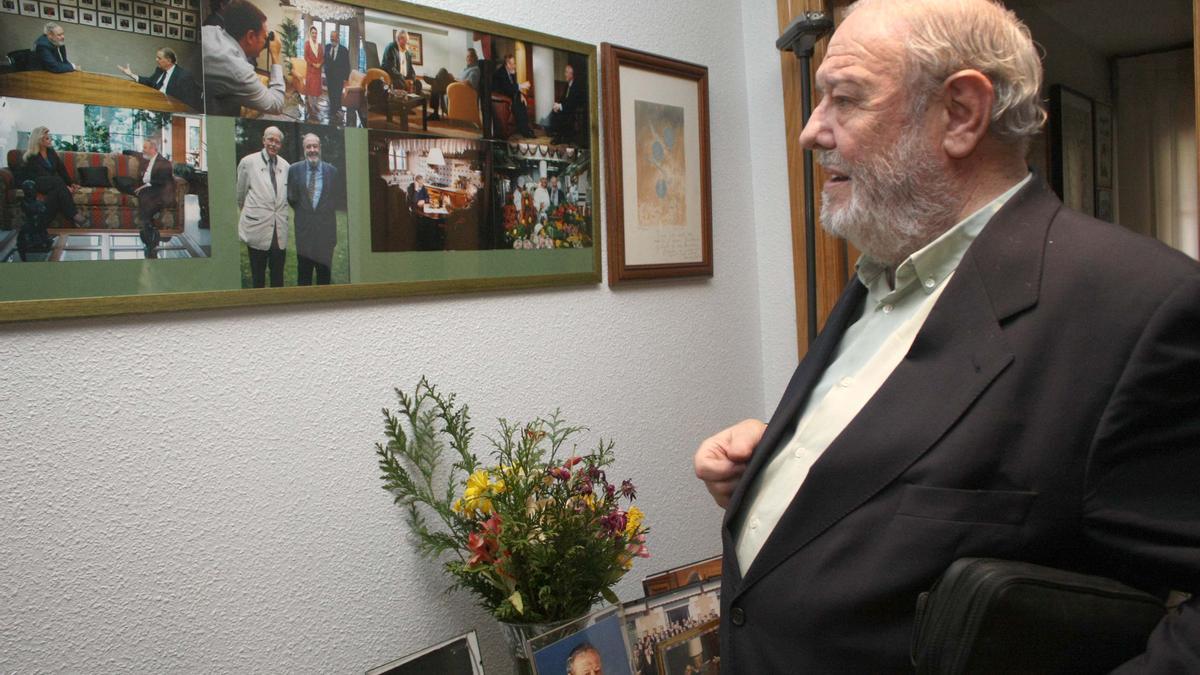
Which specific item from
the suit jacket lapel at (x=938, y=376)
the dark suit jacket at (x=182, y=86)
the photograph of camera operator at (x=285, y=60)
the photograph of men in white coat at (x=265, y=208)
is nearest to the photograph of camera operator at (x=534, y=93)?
the photograph of camera operator at (x=285, y=60)

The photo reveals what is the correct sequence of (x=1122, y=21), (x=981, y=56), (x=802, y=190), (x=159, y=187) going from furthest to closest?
(x=1122, y=21) → (x=802, y=190) → (x=159, y=187) → (x=981, y=56)

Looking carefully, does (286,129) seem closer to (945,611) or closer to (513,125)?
(513,125)

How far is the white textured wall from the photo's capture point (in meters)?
1.17

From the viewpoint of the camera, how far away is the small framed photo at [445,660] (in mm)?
1302

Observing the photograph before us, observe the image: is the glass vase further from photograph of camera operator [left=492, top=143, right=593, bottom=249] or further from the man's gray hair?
the man's gray hair

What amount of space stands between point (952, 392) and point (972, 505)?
0.12 meters

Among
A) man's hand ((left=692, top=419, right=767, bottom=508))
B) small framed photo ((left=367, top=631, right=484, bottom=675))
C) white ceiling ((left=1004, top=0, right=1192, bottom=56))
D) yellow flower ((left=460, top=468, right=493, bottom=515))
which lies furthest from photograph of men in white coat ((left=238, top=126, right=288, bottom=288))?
white ceiling ((left=1004, top=0, right=1192, bottom=56))

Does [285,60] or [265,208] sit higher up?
[285,60]

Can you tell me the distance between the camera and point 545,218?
180 centimetres

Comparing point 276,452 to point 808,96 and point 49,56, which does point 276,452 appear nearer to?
point 49,56

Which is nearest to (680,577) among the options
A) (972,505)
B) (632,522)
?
(632,522)

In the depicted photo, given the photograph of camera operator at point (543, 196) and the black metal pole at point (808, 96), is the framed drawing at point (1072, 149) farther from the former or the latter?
the photograph of camera operator at point (543, 196)

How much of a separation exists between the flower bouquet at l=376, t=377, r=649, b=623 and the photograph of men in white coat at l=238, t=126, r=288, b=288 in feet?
1.04

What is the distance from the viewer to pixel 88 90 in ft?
3.85
